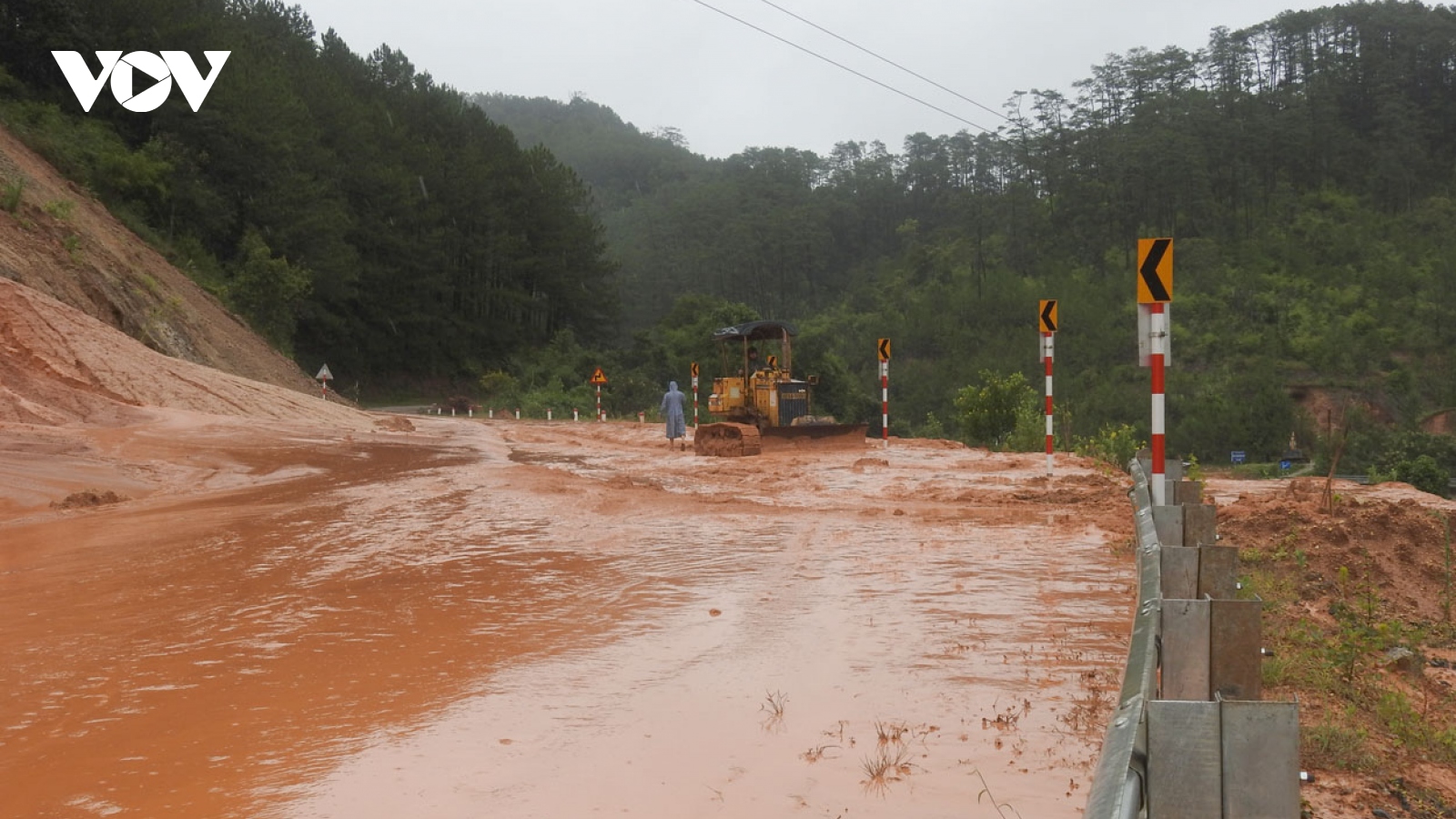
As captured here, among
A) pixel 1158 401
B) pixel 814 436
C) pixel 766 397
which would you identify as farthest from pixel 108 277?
pixel 1158 401

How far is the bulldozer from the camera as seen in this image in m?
20.2

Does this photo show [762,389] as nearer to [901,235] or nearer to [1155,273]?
[1155,273]

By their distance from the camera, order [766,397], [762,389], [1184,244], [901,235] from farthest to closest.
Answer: [901,235], [1184,244], [762,389], [766,397]

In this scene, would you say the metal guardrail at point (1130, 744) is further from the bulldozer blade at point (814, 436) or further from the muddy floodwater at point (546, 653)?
the bulldozer blade at point (814, 436)

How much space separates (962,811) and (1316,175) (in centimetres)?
8087

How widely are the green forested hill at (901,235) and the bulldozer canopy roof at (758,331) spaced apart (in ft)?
20.2

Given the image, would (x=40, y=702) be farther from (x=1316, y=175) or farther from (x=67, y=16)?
(x=1316, y=175)

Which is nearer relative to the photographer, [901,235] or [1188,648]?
[1188,648]

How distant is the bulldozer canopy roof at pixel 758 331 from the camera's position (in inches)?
854

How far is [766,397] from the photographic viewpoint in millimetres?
21422

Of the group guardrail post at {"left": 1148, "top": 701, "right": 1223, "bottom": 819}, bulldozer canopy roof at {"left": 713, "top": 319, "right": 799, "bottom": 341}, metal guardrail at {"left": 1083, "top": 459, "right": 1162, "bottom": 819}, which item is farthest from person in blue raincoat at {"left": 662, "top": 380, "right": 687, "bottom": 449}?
guardrail post at {"left": 1148, "top": 701, "right": 1223, "bottom": 819}

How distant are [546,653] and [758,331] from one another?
56.6 ft

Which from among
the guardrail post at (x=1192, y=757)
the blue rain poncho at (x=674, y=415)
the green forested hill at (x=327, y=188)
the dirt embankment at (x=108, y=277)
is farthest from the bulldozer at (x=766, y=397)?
the guardrail post at (x=1192, y=757)

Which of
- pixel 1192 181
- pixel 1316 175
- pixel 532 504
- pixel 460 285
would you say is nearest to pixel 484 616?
pixel 532 504
